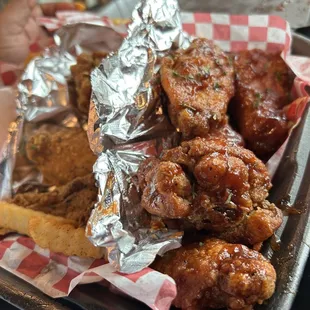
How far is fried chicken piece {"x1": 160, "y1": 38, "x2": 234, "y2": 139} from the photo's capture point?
4.78ft

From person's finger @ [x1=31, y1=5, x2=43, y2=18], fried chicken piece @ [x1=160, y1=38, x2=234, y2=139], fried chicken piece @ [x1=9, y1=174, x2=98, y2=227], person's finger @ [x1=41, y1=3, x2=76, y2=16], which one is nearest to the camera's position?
fried chicken piece @ [x1=160, y1=38, x2=234, y2=139]

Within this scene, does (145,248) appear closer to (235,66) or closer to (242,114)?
(242,114)

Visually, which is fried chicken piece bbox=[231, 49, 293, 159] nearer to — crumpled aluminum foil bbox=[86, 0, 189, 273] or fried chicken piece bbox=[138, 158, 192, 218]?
crumpled aluminum foil bbox=[86, 0, 189, 273]

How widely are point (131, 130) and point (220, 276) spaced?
0.59m

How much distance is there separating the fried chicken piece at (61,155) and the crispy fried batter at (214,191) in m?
0.46

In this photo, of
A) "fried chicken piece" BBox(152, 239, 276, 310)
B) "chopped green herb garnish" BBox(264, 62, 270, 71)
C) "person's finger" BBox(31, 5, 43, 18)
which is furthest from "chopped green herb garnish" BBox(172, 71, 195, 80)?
"person's finger" BBox(31, 5, 43, 18)

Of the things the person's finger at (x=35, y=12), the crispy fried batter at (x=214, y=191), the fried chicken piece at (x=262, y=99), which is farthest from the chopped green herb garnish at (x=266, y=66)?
the person's finger at (x=35, y=12)

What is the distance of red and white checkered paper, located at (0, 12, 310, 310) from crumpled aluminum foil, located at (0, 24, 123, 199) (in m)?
0.19

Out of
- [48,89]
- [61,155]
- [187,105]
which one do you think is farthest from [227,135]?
[48,89]

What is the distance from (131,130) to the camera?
155 centimetres

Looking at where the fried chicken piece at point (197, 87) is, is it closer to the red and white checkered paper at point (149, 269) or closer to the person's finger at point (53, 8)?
the red and white checkered paper at point (149, 269)

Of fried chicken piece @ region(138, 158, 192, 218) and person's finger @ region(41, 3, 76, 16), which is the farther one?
person's finger @ region(41, 3, 76, 16)

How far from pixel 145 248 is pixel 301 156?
60 centimetres

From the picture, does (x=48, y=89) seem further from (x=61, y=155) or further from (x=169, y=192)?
(x=169, y=192)
